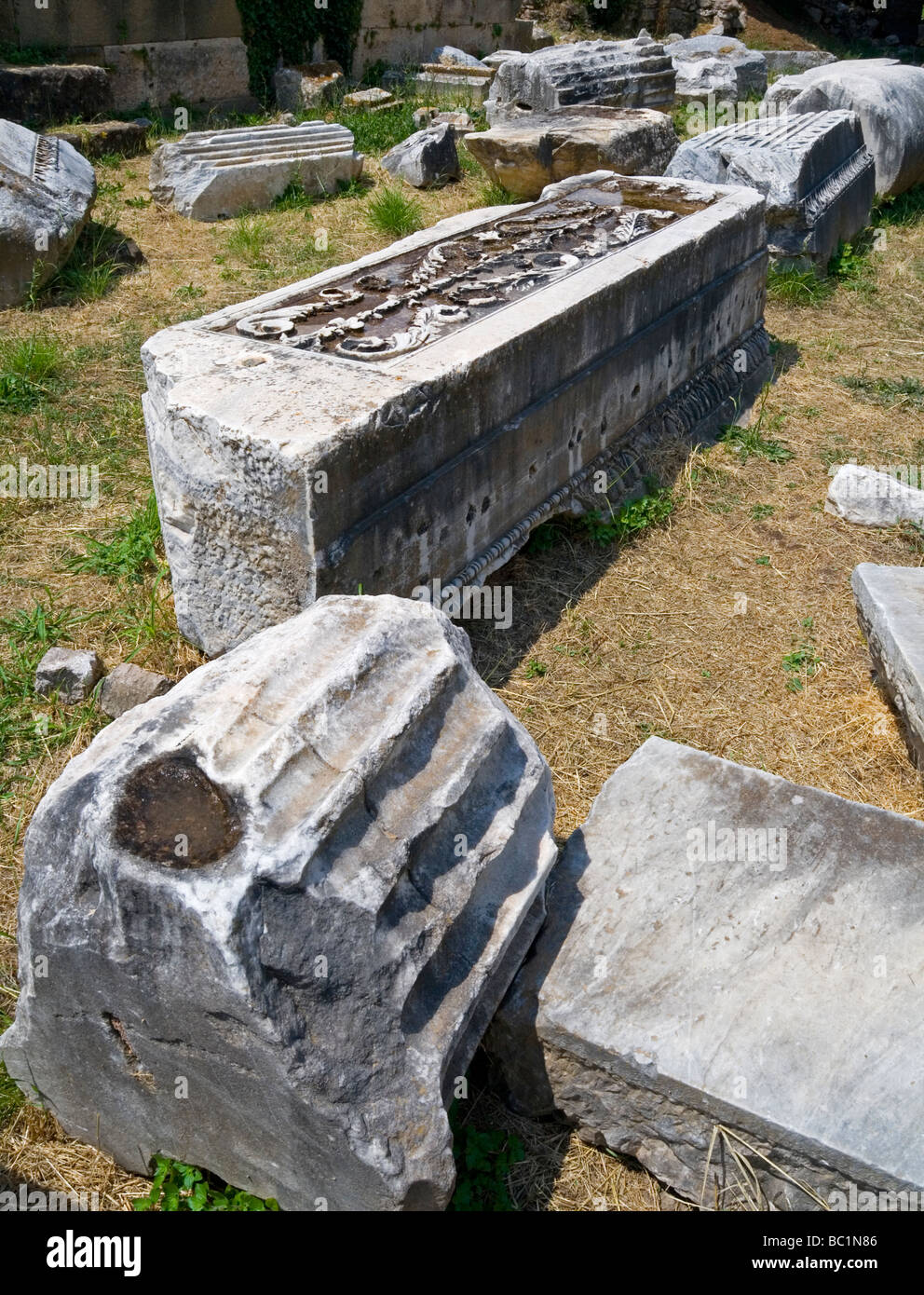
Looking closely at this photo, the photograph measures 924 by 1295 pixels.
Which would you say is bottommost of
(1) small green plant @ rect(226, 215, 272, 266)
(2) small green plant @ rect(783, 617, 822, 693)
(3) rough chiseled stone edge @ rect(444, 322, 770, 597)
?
(2) small green plant @ rect(783, 617, 822, 693)

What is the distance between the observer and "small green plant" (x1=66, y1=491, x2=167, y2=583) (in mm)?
3877

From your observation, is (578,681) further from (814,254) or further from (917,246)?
(917,246)

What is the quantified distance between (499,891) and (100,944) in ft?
2.41

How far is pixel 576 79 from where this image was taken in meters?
8.86

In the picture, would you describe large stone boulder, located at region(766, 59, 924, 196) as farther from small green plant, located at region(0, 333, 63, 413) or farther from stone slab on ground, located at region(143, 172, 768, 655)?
small green plant, located at region(0, 333, 63, 413)

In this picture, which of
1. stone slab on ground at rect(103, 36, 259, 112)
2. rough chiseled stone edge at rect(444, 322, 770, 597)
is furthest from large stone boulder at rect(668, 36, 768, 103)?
rough chiseled stone edge at rect(444, 322, 770, 597)

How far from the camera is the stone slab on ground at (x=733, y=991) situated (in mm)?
1966

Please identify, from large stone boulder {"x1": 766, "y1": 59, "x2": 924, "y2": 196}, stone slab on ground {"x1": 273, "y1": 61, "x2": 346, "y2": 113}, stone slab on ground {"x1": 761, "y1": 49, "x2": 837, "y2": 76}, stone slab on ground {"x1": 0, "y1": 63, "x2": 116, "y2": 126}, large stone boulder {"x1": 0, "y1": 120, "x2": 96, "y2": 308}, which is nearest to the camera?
large stone boulder {"x1": 0, "y1": 120, "x2": 96, "y2": 308}

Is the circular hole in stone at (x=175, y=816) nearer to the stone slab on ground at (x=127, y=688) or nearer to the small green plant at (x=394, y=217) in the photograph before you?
the stone slab on ground at (x=127, y=688)

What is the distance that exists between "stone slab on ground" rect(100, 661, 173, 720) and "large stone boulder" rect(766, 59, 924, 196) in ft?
22.4

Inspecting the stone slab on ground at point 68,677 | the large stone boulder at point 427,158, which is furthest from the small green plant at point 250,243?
the stone slab on ground at point 68,677

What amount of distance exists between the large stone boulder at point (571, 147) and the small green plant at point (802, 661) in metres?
4.69
